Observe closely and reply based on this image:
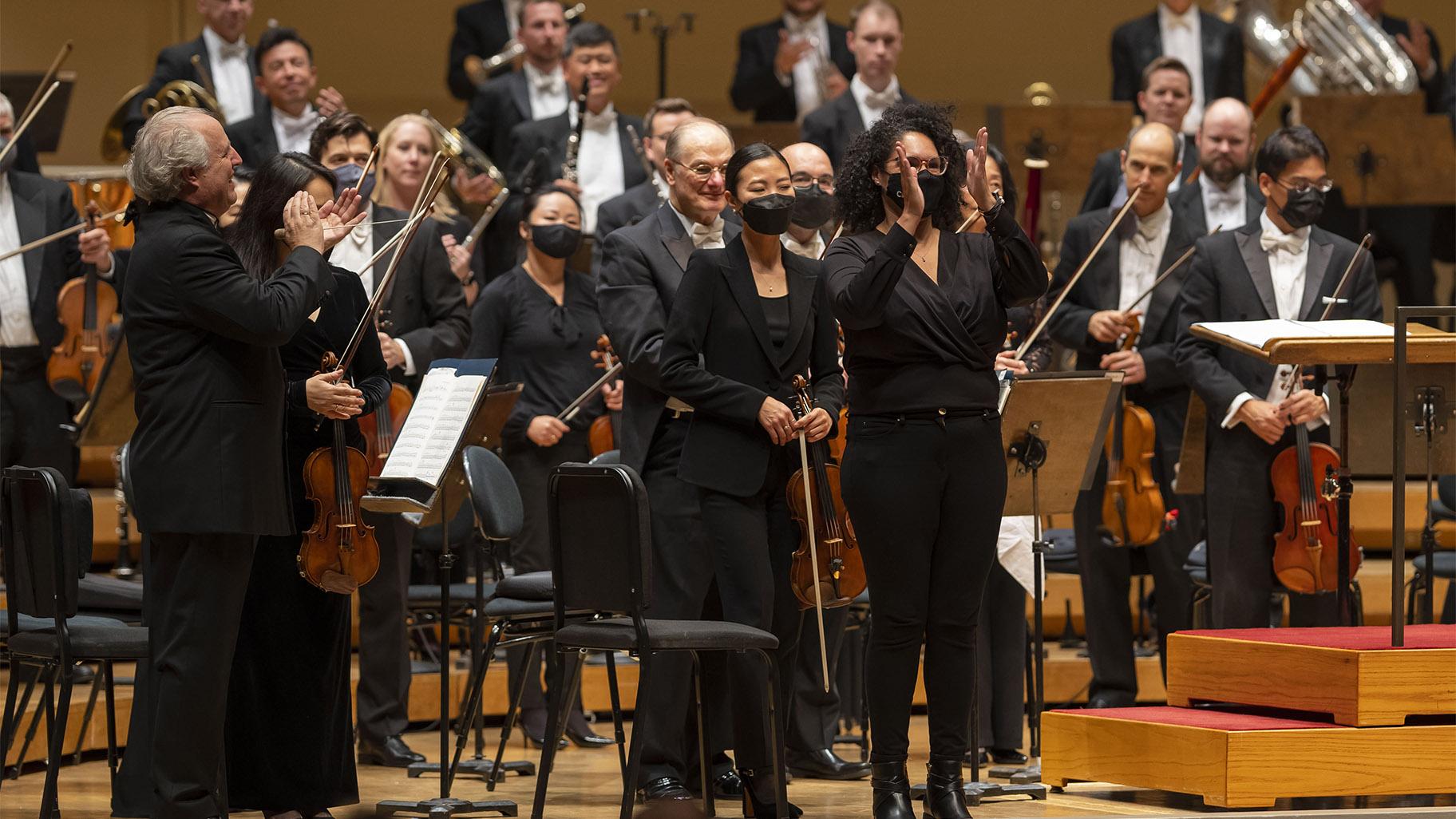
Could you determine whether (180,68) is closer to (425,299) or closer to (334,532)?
(425,299)

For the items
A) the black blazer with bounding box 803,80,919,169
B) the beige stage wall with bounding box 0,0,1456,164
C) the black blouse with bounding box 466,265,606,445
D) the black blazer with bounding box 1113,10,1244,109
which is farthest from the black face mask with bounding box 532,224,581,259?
the beige stage wall with bounding box 0,0,1456,164

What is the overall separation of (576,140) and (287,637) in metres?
2.75

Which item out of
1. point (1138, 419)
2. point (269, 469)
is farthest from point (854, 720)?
point (269, 469)

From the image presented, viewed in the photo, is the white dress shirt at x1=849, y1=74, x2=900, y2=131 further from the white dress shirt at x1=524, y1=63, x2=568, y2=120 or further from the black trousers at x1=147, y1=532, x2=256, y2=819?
the black trousers at x1=147, y1=532, x2=256, y2=819

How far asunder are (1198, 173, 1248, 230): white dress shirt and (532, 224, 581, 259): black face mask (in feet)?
6.18

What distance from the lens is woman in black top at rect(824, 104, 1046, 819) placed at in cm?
359

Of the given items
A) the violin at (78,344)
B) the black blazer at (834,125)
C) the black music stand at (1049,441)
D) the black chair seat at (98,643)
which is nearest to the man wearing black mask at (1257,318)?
the black music stand at (1049,441)

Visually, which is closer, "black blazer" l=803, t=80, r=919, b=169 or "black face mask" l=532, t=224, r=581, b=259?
"black face mask" l=532, t=224, r=581, b=259

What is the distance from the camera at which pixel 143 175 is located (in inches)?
137

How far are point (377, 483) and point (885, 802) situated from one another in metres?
1.17

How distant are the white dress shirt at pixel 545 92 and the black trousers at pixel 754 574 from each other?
9.66 ft

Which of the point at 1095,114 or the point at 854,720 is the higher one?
the point at 1095,114

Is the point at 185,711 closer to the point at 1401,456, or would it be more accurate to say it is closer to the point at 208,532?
the point at 208,532

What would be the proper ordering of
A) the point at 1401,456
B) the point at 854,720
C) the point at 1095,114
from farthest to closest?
1. the point at 1095,114
2. the point at 854,720
3. the point at 1401,456
